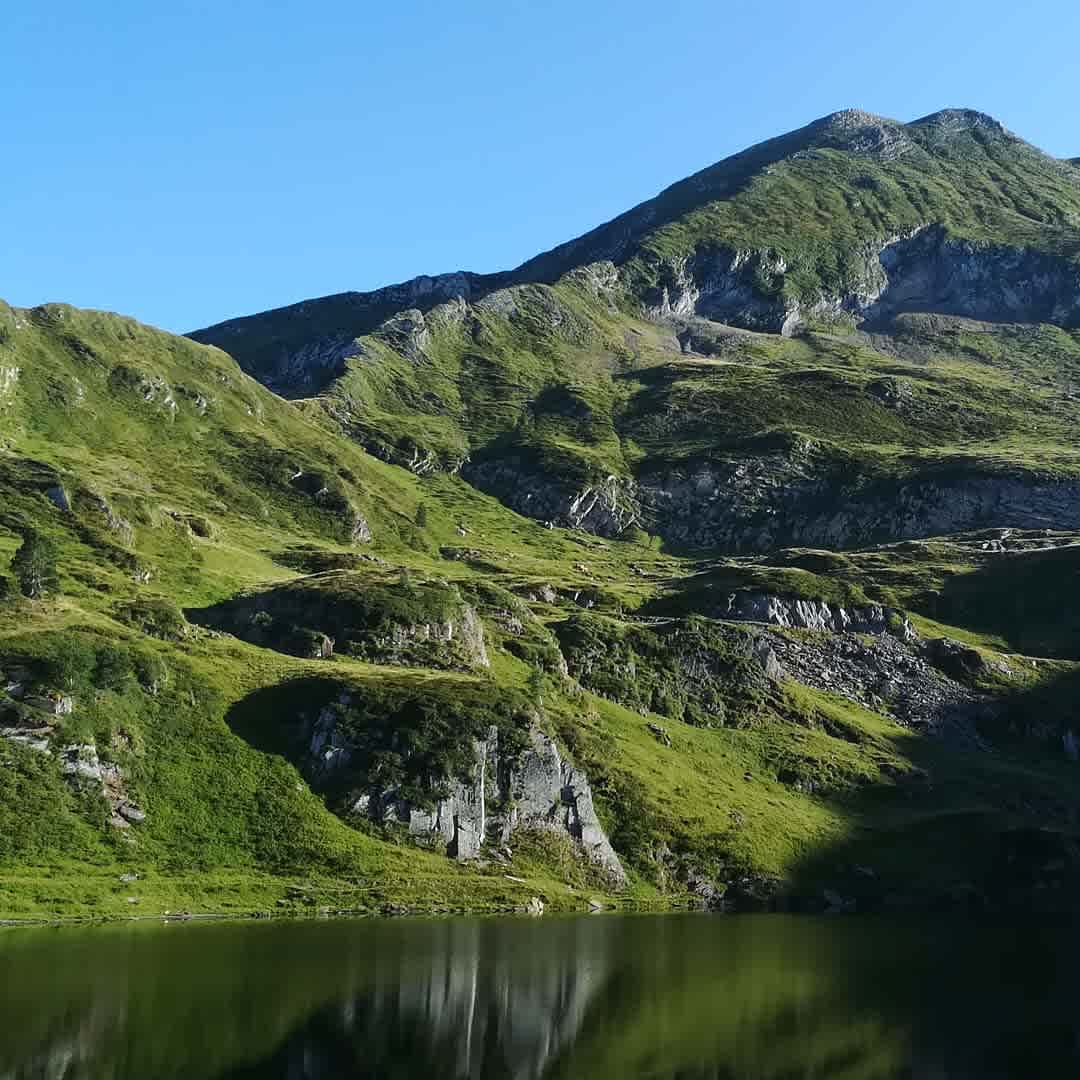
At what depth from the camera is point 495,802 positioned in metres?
114

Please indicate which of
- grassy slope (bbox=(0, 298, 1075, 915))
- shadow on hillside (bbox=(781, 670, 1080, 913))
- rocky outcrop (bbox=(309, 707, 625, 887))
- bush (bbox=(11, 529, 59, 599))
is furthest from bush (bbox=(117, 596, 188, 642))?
shadow on hillside (bbox=(781, 670, 1080, 913))

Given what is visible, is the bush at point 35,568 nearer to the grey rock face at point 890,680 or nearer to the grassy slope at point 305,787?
the grassy slope at point 305,787

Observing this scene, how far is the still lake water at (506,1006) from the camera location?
4484 cm

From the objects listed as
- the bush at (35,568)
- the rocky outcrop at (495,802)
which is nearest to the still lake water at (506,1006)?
the rocky outcrop at (495,802)

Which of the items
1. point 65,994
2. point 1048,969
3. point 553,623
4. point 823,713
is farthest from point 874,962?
point 553,623

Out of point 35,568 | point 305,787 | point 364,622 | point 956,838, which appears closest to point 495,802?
point 305,787

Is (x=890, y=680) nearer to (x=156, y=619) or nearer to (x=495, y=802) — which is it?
(x=495, y=802)

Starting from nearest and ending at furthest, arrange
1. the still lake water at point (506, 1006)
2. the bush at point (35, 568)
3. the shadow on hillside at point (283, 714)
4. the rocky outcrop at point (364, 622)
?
the still lake water at point (506, 1006) → the shadow on hillside at point (283, 714) → the bush at point (35, 568) → the rocky outcrop at point (364, 622)

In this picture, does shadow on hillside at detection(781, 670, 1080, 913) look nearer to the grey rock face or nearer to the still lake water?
the grey rock face

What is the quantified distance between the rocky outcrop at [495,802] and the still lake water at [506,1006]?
2406 centimetres

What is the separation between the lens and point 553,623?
7023 inches

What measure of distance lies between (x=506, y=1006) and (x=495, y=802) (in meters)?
57.2

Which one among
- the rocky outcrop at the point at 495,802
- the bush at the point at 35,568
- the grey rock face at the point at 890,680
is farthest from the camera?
the grey rock face at the point at 890,680

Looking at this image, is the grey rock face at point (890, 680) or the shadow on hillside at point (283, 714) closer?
the shadow on hillside at point (283, 714)
